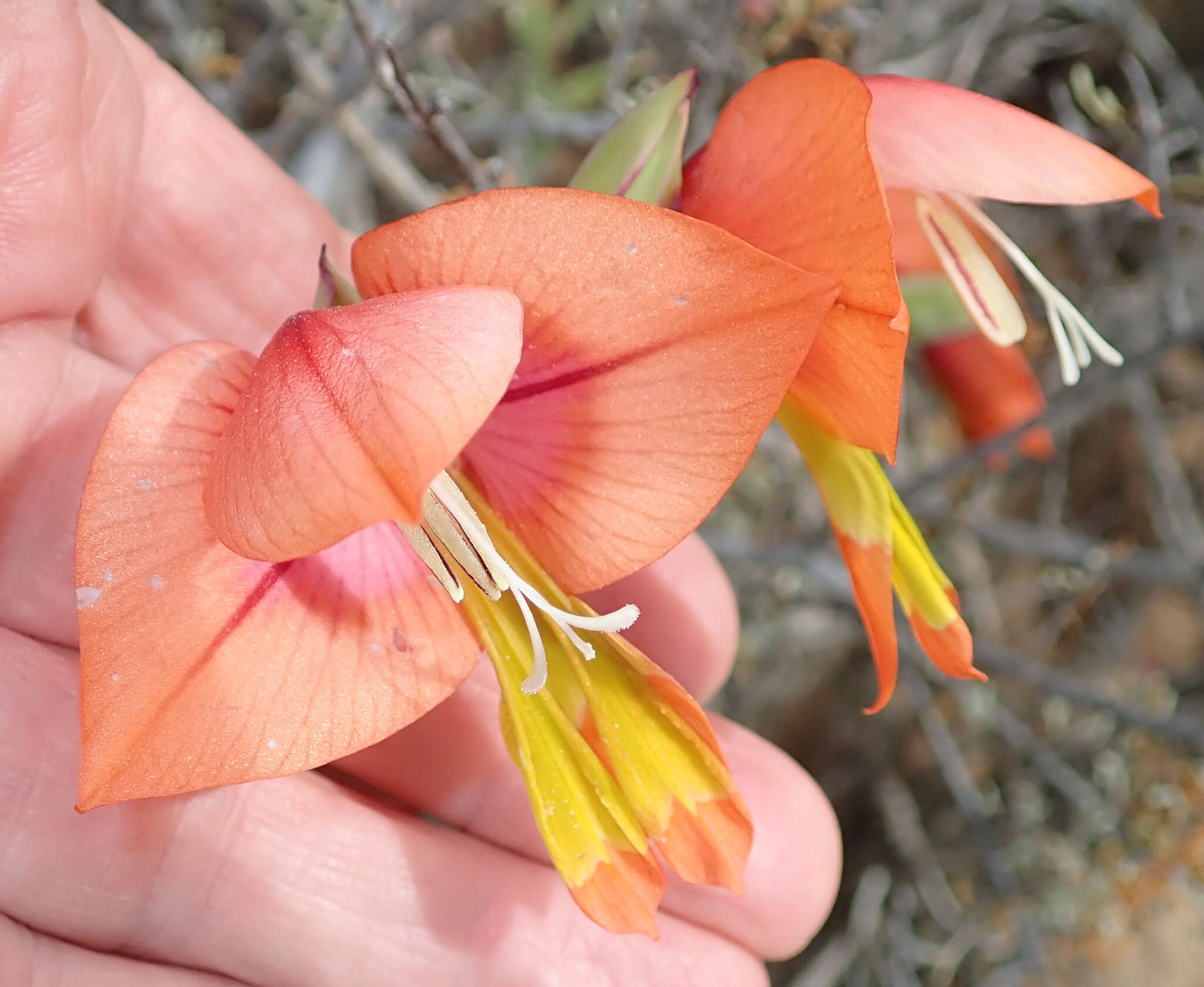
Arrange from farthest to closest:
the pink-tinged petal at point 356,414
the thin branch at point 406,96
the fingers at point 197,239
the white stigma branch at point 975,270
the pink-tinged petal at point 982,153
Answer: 1. the fingers at point 197,239
2. the thin branch at point 406,96
3. the white stigma branch at point 975,270
4. the pink-tinged petal at point 982,153
5. the pink-tinged petal at point 356,414

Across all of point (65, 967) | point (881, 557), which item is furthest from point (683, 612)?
point (65, 967)

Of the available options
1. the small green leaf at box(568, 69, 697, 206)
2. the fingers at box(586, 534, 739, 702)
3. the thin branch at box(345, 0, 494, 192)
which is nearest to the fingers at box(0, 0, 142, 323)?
the thin branch at box(345, 0, 494, 192)

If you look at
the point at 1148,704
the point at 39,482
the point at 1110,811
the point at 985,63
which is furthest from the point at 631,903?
the point at 985,63

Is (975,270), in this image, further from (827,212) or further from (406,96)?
(406,96)

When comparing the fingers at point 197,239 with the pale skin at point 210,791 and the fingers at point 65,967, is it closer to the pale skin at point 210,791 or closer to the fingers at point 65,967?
the pale skin at point 210,791

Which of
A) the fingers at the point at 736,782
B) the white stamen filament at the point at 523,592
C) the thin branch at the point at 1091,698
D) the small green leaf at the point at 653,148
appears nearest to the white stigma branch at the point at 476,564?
the white stamen filament at the point at 523,592

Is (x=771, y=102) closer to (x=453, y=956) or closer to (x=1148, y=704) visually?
(x=453, y=956)
